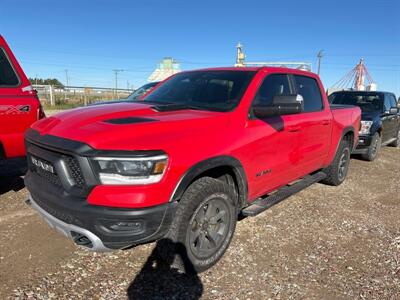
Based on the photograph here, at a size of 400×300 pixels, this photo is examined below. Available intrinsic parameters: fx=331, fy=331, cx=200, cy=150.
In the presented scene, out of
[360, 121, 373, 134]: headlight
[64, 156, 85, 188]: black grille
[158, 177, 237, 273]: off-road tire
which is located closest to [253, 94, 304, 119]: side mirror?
[158, 177, 237, 273]: off-road tire

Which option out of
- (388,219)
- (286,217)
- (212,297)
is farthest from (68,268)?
(388,219)

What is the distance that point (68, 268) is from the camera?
3.01 metres

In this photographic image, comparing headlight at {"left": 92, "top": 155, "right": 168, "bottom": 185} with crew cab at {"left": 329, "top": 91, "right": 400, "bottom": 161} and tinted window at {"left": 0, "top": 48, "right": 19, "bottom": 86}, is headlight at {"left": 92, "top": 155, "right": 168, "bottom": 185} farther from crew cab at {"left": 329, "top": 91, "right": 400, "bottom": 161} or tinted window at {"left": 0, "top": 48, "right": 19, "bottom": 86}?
crew cab at {"left": 329, "top": 91, "right": 400, "bottom": 161}

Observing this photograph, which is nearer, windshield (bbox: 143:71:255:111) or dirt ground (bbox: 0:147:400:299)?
dirt ground (bbox: 0:147:400:299)

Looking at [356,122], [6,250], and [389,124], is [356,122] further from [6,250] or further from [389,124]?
[6,250]

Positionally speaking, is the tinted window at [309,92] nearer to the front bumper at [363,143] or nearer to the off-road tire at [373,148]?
the front bumper at [363,143]

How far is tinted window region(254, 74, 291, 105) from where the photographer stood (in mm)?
3588

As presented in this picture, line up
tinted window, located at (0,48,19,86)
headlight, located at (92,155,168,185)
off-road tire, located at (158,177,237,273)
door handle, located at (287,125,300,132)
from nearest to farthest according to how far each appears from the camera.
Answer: headlight, located at (92,155,168,185)
off-road tire, located at (158,177,237,273)
door handle, located at (287,125,300,132)
tinted window, located at (0,48,19,86)

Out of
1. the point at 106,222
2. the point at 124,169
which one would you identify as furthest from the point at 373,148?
the point at 106,222

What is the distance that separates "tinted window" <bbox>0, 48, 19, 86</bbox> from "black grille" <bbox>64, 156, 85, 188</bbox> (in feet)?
7.70

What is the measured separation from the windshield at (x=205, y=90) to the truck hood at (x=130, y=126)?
308mm

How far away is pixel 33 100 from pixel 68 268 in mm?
2381

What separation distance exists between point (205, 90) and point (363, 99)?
22.9 feet

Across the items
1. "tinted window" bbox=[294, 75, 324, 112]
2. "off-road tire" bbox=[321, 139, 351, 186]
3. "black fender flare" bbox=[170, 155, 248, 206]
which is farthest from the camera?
"off-road tire" bbox=[321, 139, 351, 186]
